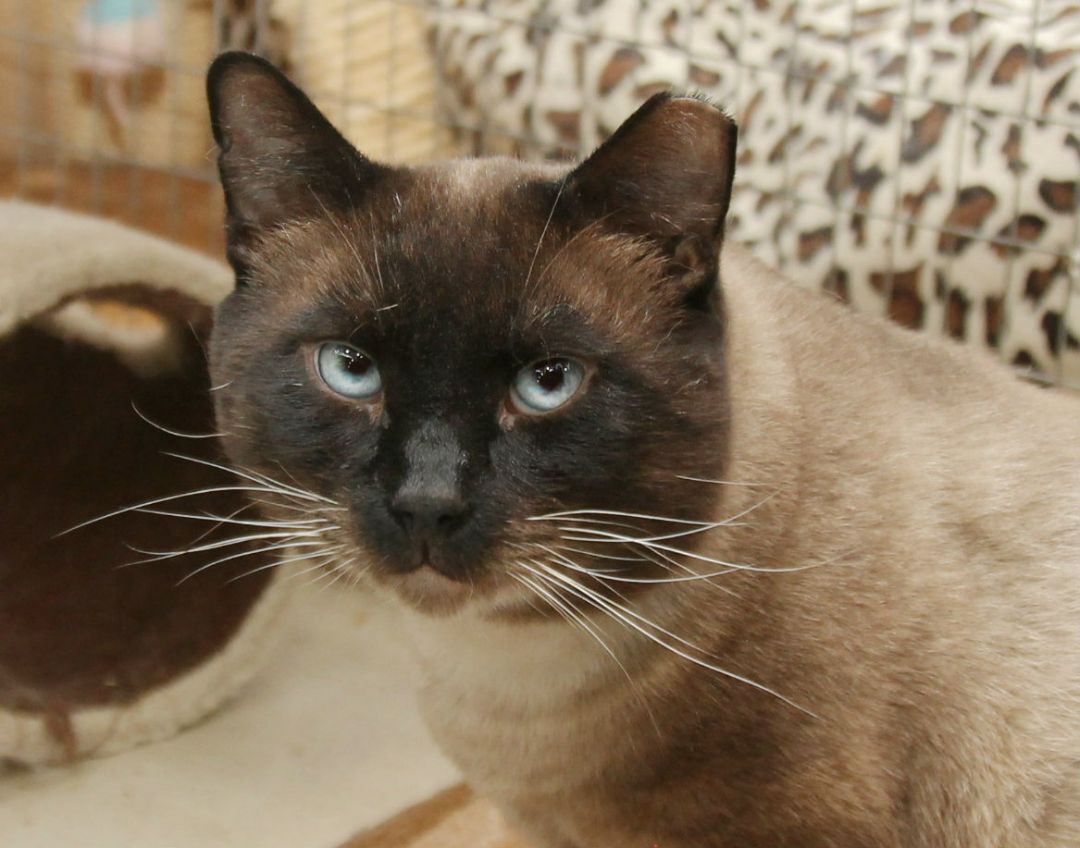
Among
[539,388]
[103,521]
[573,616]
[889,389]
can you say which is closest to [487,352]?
[539,388]

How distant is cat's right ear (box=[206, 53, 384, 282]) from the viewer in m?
1.26

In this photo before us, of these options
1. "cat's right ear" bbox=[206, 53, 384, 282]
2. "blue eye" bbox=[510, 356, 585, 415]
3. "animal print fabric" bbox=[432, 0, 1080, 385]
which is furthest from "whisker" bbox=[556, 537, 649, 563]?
"animal print fabric" bbox=[432, 0, 1080, 385]

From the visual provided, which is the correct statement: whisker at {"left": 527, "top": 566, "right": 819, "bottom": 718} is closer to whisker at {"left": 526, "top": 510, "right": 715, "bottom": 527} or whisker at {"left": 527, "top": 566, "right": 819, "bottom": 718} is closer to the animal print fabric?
whisker at {"left": 526, "top": 510, "right": 715, "bottom": 527}

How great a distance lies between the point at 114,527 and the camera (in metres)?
2.06

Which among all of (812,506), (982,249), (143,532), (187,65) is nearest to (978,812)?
(812,506)

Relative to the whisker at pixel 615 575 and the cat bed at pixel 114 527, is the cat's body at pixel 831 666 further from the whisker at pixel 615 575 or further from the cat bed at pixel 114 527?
the cat bed at pixel 114 527

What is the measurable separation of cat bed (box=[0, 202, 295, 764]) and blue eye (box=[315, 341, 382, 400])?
0.66 metres

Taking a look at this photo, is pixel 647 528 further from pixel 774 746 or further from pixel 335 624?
pixel 335 624

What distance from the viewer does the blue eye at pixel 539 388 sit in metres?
1.19

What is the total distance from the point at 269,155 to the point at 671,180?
1.37 ft

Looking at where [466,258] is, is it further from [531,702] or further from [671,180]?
[531,702]

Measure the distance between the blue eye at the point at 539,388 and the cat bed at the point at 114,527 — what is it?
2.62ft

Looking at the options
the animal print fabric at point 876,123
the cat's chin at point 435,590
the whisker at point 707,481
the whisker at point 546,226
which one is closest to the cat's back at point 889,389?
the whisker at point 707,481

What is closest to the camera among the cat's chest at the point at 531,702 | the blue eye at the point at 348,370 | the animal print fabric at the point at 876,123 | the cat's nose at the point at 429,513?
the cat's nose at the point at 429,513
